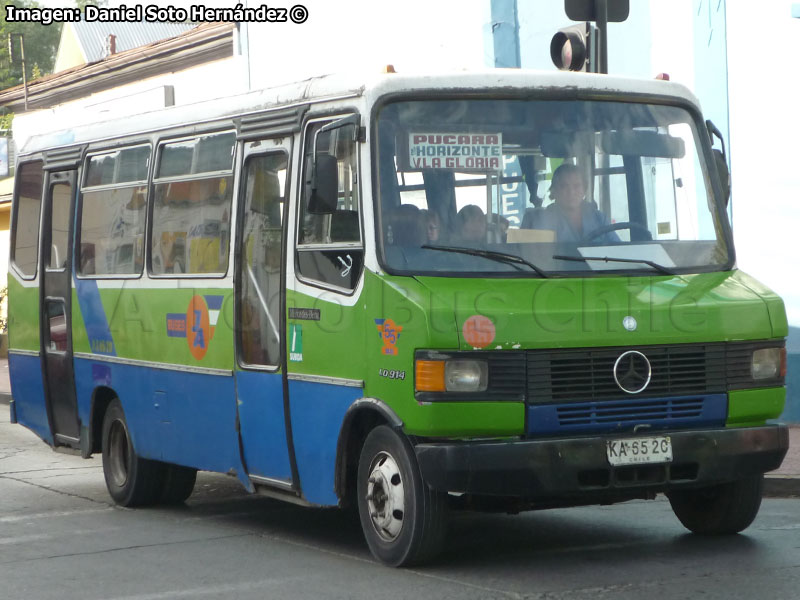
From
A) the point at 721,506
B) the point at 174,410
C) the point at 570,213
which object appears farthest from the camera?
the point at 174,410

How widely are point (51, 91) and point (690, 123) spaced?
1057 inches

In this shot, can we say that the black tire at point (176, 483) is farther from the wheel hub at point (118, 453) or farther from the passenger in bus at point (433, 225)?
the passenger in bus at point (433, 225)

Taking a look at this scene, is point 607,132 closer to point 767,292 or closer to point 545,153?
point 545,153

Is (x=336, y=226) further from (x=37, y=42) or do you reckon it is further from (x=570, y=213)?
(x=37, y=42)

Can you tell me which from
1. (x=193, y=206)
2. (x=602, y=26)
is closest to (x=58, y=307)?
(x=193, y=206)

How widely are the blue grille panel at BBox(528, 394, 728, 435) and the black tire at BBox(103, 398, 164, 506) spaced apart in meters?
4.05

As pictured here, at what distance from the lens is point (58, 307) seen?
11.1m

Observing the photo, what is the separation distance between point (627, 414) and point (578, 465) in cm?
40

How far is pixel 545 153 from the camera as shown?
761 centimetres

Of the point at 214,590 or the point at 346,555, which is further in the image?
the point at 346,555

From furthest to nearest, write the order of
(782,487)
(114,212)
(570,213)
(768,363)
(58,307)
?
(58,307) → (114,212) → (782,487) → (570,213) → (768,363)

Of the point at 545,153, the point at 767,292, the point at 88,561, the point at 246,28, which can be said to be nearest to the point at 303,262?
the point at 545,153

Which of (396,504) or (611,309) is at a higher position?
(611,309)

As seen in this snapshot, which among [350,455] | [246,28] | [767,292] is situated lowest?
[350,455]
